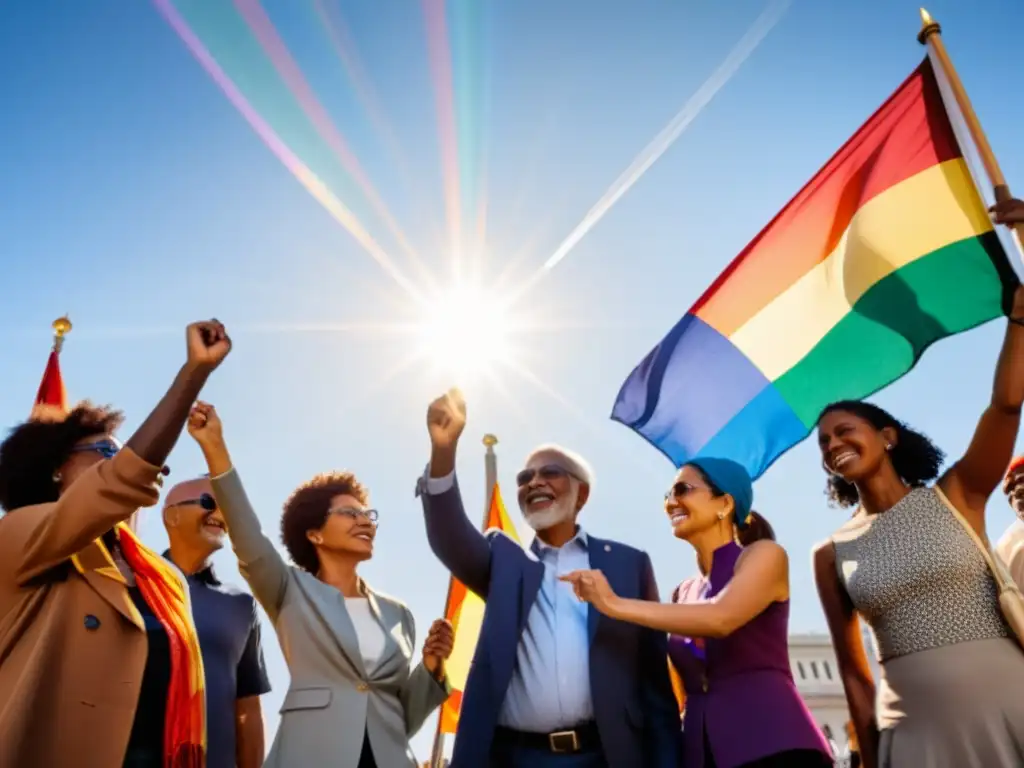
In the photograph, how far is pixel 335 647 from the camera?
13.6ft

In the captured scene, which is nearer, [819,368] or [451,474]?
[451,474]

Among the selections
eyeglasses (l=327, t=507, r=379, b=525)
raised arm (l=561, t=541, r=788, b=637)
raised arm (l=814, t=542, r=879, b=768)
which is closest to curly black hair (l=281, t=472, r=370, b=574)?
eyeglasses (l=327, t=507, r=379, b=525)

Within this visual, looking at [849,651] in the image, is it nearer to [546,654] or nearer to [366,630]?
[546,654]

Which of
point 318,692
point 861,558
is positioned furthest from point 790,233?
point 318,692

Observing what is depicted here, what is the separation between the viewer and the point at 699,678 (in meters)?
3.72

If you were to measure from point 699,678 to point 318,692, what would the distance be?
5.81ft

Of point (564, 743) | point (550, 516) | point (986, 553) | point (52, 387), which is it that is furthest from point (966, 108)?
point (52, 387)

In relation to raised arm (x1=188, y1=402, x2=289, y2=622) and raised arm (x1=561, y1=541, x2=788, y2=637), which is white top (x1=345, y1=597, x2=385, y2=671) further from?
raised arm (x1=561, y1=541, x2=788, y2=637)

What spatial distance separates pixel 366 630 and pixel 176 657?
116cm

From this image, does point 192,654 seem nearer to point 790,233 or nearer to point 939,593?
point 939,593

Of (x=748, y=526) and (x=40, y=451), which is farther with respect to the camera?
(x=748, y=526)

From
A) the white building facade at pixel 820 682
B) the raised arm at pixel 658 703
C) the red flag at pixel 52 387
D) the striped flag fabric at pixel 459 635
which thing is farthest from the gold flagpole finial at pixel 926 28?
the white building facade at pixel 820 682

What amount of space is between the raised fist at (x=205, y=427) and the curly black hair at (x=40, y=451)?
49cm

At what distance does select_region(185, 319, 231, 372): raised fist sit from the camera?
3.11 meters
